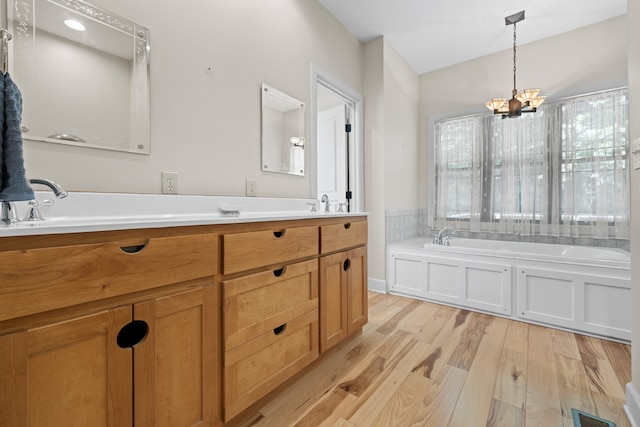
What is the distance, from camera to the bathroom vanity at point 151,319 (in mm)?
683

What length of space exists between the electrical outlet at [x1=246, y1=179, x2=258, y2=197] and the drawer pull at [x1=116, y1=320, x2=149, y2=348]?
3.55 ft

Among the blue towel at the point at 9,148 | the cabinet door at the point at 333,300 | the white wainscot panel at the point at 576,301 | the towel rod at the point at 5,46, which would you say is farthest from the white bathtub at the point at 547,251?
the towel rod at the point at 5,46

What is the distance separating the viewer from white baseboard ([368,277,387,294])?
10.1 ft

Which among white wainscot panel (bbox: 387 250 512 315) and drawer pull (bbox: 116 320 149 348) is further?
white wainscot panel (bbox: 387 250 512 315)

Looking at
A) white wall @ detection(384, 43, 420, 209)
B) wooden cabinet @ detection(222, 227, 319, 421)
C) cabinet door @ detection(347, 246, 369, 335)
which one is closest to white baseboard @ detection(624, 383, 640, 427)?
cabinet door @ detection(347, 246, 369, 335)

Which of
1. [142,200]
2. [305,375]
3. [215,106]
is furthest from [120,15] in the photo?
[305,375]

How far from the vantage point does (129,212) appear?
1.29 meters

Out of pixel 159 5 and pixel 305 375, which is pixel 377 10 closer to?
pixel 159 5

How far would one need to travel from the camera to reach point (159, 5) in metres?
1.43

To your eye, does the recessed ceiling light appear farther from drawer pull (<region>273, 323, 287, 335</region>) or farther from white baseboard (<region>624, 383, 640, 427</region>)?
white baseboard (<region>624, 383, 640, 427</region>)

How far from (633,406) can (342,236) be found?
1519 mm

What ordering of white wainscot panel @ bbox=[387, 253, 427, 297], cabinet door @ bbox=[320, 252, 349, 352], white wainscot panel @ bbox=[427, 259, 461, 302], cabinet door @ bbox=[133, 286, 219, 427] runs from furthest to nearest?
1. white wainscot panel @ bbox=[387, 253, 427, 297]
2. white wainscot panel @ bbox=[427, 259, 461, 302]
3. cabinet door @ bbox=[320, 252, 349, 352]
4. cabinet door @ bbox=[133, 286, 219, 427]

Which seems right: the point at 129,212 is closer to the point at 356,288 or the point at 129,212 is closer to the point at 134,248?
the point at 134,248

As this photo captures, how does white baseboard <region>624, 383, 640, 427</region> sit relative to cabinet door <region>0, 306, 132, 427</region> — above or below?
below
